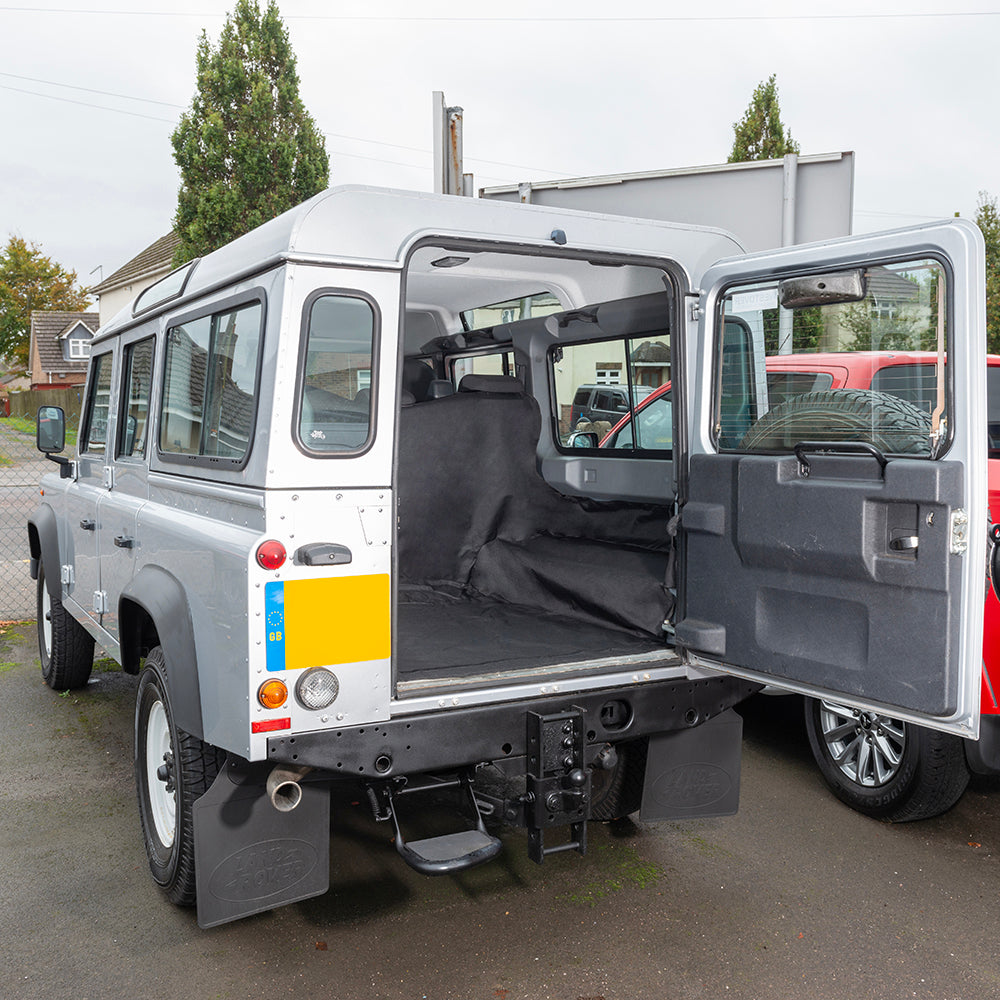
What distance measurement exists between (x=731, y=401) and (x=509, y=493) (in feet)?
5.93

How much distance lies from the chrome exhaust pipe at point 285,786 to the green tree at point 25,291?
5806 centimetres

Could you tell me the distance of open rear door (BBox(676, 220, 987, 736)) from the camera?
8.88 feet

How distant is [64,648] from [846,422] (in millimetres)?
4752

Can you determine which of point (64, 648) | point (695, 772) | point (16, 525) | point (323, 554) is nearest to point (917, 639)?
point (695, 772)

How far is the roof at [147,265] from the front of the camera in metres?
32.3

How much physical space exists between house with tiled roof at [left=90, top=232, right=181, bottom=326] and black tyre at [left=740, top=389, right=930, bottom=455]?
96.8 ft

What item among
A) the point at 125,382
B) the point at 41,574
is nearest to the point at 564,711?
the point at 125,382

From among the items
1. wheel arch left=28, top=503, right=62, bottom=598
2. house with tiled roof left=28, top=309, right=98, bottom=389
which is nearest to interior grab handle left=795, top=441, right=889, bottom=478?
wheel arch left=28, top=503, right=62, bottom=598

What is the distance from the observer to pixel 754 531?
10.5 ft

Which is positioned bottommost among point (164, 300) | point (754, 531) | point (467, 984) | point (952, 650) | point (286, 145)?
point (467, 984)

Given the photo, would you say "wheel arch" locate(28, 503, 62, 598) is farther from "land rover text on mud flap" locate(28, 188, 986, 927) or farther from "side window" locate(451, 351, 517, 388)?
"side window" locate(451, 351, 517, 388)

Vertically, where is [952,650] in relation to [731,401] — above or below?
below

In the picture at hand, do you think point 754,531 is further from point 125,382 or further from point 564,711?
point 125,382

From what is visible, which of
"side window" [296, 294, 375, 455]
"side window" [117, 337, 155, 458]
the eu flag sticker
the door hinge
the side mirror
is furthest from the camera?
the side mirror
